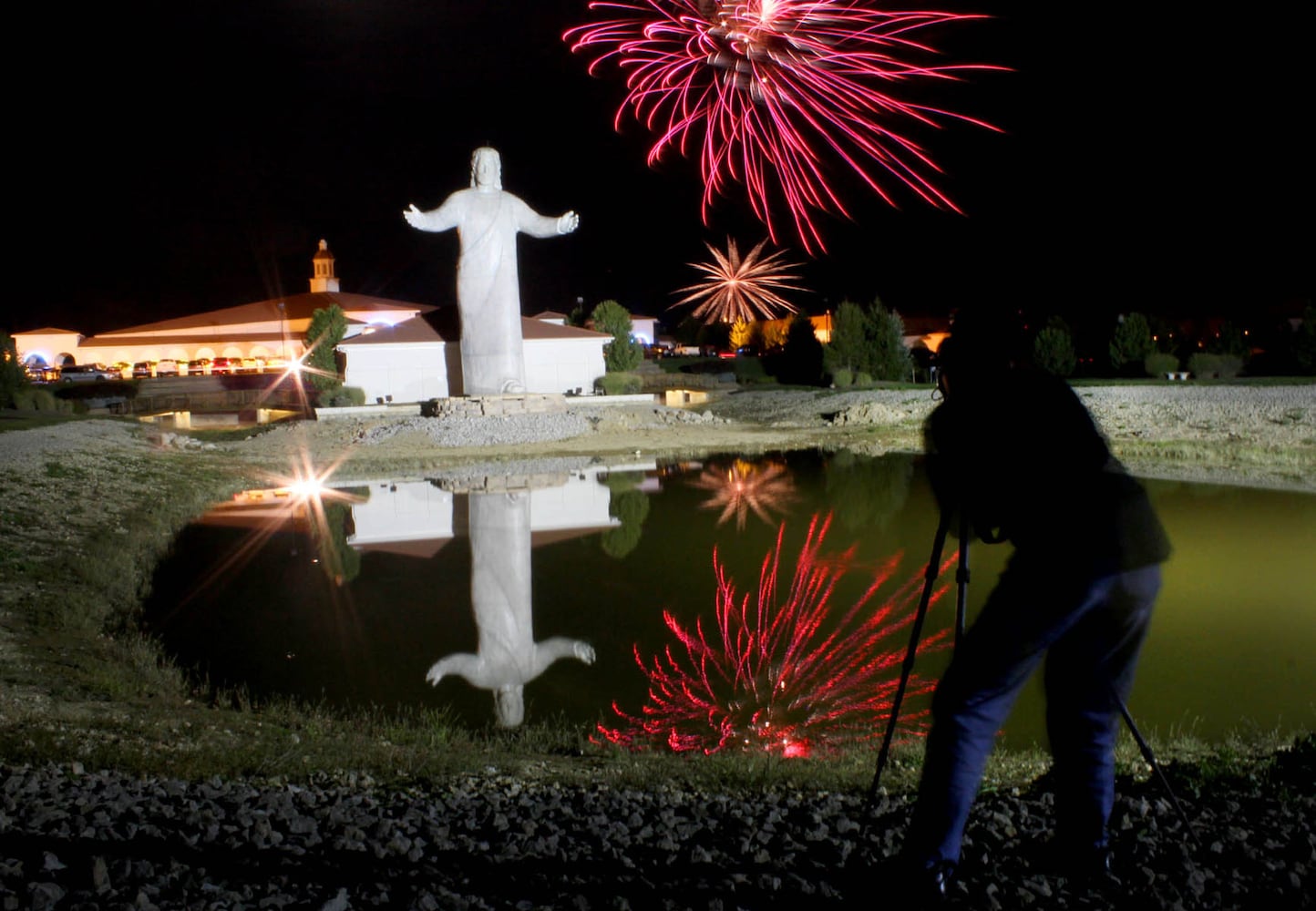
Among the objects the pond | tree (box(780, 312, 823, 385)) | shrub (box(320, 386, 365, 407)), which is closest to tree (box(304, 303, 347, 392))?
shrub (box(320, 386, 365, 407))

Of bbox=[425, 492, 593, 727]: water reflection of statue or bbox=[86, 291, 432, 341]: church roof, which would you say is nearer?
bbox=[425, 492, 593, 727]: water reflection of statue

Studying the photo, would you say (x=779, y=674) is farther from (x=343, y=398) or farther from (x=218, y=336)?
(x=218, y=336)

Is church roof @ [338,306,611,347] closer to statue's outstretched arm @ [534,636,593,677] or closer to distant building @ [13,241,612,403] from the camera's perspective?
distant building @ [13,241,612,403]

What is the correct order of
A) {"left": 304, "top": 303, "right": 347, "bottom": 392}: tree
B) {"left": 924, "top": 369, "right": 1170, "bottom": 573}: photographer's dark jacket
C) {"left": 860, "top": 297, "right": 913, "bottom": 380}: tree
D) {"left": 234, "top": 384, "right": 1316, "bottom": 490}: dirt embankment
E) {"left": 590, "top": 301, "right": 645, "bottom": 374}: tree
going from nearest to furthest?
{"left": 924, "top": 369, "right": 1170, "bottom": 573}: photographer's dark jacket → {"left": 234, "top": 384, "right": 1316, "bottom": 490}: dirt embankment → {"left": 590, "top": 301, "right": 645, "bottom": 374}: tree → {"left": 304, "top": 303, "right": 347, "bottom": 392}: tree → {"left": 860, "top": 297, "right": 913, "bottom": 380}: tree

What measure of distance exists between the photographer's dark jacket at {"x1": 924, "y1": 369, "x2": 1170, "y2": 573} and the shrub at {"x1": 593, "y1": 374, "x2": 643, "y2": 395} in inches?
1386

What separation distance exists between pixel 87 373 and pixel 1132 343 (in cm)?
5197

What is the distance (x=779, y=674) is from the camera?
806cm

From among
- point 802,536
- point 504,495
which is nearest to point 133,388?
point 504,495

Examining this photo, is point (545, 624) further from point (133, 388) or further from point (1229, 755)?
point (133, 388)

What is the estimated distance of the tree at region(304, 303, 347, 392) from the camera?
138 ft

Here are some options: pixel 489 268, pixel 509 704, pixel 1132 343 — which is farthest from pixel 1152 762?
pixel 1132 343

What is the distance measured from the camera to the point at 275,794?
4730mm

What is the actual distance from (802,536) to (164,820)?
10450 millimetres

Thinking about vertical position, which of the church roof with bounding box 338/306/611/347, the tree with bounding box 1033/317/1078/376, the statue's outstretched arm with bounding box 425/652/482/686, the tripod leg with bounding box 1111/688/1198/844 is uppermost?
the church roof with bounding box 338/306/611/347
